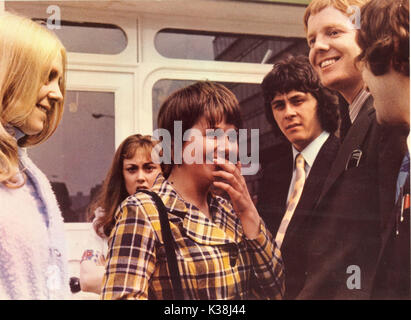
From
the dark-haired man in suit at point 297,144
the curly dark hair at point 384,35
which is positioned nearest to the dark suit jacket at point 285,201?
the dark-haired man in suit at point 297,144

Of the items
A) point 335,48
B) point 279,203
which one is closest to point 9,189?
point 279,203

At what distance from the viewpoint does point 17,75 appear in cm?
202

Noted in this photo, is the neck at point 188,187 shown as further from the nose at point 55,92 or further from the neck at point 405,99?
the neck at point 405,99

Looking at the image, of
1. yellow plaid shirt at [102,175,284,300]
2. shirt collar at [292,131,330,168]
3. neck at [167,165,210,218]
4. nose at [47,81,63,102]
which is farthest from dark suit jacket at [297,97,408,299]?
nose at [47,81,63,102]

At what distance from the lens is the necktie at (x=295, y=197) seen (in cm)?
229

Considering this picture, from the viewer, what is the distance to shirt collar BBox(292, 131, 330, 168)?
92.2 inches

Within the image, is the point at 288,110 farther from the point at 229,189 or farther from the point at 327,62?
the point at 229,189

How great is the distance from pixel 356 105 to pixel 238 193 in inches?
26.6

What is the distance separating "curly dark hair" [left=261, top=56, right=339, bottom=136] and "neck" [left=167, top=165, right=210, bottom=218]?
0.46 m

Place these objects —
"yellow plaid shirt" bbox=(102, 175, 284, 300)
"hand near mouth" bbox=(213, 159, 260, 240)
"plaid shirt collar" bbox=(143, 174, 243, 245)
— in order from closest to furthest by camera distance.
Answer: "yellow plaid shirt" bbox=(102, 175, 284, 300)
"plaid shirt collar" bbox=(143, 174, 243, 245)
"hand near mouth" bbox=(213, 159, 260, 240)

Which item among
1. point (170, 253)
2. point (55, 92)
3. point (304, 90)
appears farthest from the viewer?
point (304, 90)

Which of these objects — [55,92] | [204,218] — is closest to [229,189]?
[204,218]

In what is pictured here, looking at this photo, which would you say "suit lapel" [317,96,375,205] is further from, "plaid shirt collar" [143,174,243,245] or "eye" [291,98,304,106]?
"plaid shirt collar" [143,174,243,245]

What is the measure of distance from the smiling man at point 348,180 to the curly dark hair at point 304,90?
0.04m
